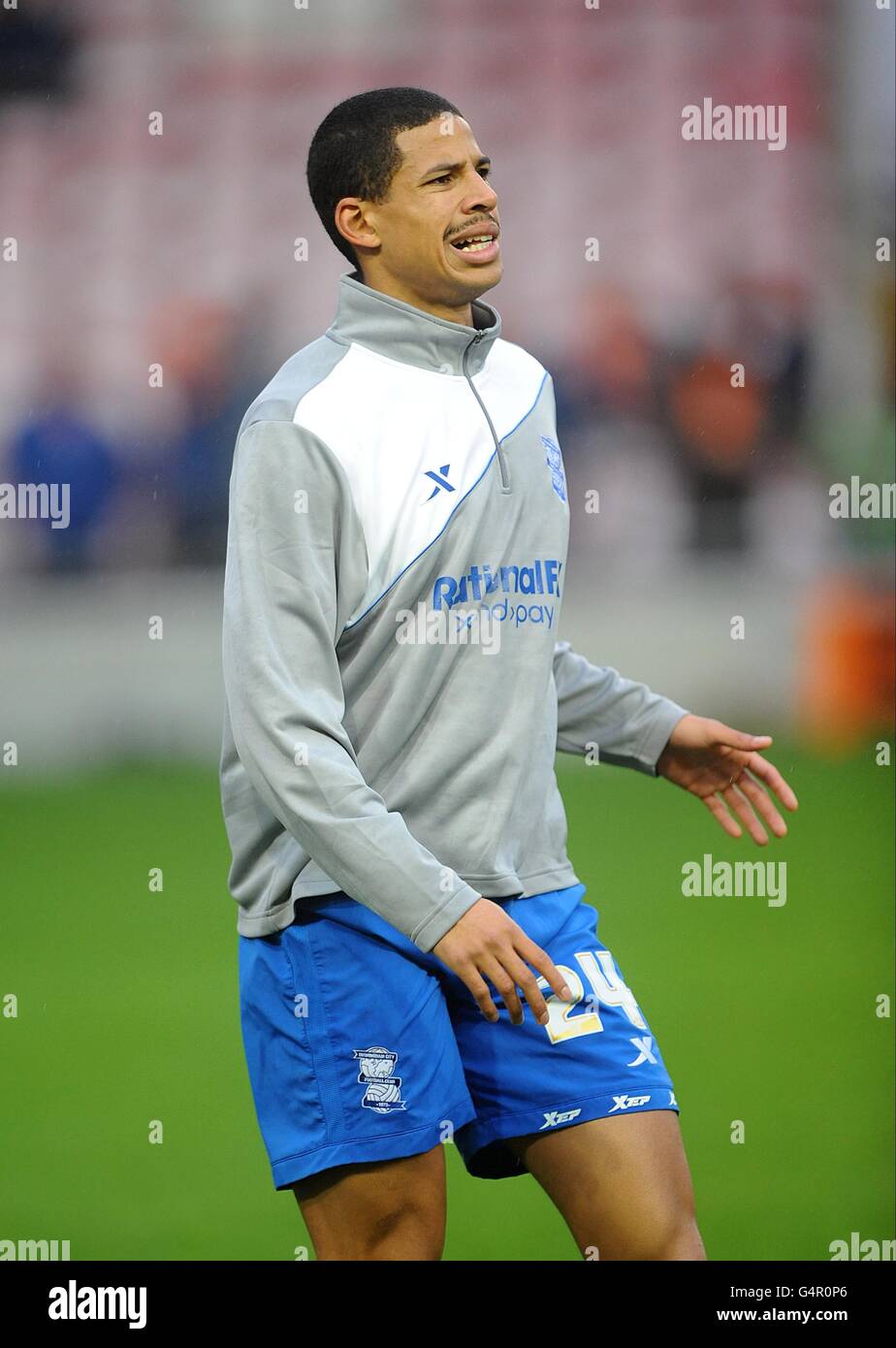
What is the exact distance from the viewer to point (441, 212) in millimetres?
2150

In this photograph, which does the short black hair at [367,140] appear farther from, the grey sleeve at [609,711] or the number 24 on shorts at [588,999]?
A: the number 24 on shorts at [588,999]

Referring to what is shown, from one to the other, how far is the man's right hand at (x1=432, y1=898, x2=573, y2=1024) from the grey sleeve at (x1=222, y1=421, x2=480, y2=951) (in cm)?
1

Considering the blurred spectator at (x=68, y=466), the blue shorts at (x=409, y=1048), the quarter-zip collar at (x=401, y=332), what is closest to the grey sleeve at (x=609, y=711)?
the blue shorts at (x=409, y=1048)

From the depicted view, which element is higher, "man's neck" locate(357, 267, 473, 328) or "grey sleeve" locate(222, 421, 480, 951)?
"man's neck" locate(357, 267, 473, 328)

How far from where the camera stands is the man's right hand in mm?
1871

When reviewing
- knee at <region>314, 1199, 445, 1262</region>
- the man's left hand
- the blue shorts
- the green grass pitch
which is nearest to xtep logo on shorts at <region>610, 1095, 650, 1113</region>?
the blue shorts

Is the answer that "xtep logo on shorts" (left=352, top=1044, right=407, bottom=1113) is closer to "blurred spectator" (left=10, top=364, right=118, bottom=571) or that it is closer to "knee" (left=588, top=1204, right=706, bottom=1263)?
"knee" (left=588, top=1204, right=706, bottom=1263)

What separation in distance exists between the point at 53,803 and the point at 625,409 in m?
2.51

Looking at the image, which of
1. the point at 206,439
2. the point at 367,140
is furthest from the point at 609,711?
the point at 206,439

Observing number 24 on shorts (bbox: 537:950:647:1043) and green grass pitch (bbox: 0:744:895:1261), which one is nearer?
number 24 on shorts (bbox: 537:950:647:1043)

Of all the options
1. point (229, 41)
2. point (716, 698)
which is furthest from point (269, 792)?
point (229, 41)

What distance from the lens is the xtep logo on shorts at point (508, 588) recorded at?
208 centimetres
